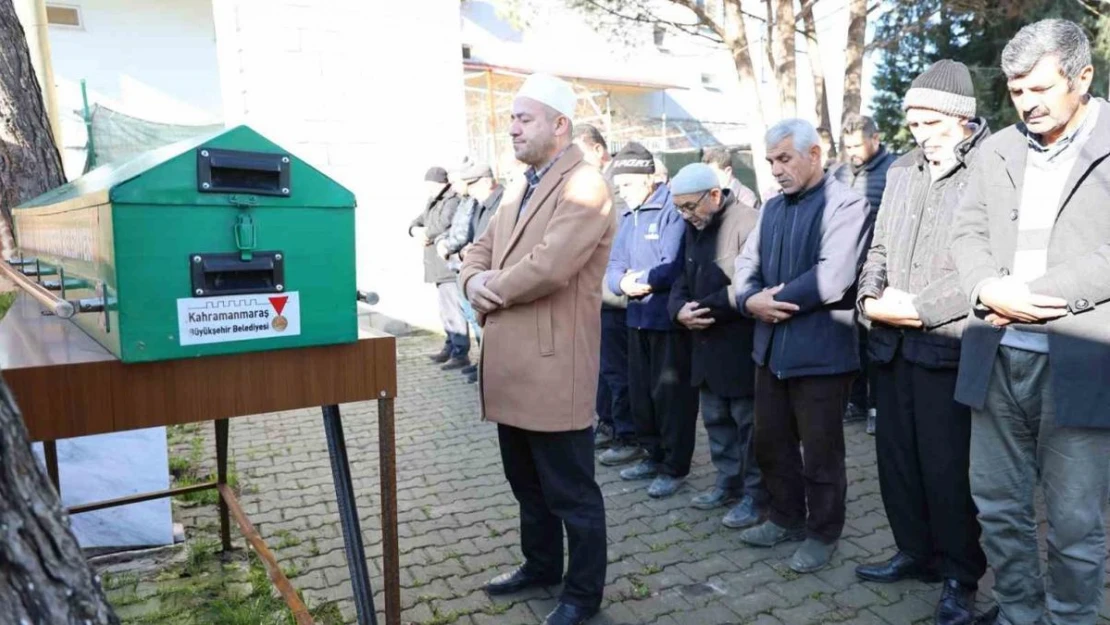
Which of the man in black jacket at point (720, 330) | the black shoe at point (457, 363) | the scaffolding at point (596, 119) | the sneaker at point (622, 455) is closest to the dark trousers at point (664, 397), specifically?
the man in black jacket at point (720, 330)

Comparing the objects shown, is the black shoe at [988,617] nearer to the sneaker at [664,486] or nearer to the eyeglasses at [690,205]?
the sneaker at [664,486]

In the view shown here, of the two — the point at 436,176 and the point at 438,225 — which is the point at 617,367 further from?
the point at 436,176

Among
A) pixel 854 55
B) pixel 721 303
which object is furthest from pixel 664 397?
pixel 854 55

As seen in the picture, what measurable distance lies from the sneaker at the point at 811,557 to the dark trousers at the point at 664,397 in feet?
3.32

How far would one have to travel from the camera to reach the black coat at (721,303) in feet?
12.1

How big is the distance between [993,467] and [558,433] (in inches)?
51.9

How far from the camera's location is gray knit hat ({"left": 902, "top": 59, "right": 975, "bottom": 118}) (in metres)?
2.59

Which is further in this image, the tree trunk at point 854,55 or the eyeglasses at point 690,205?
the tree trunk at point 854,55

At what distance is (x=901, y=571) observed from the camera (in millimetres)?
3029

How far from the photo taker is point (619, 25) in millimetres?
9961

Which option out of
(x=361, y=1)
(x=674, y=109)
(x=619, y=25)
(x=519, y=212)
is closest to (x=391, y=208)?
(x=361, y=1)

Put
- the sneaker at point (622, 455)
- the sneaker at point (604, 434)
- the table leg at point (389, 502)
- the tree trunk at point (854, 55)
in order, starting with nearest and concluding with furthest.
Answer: the table leg at point (389, 502)
the sneaker at point (622, 455)
the sneaker at point (604, 434)
the tree trunk at point (854, 55)

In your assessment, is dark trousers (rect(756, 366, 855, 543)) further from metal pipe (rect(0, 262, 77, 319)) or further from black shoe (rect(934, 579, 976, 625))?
metal pipe (rect(0, 262, 77, 319))

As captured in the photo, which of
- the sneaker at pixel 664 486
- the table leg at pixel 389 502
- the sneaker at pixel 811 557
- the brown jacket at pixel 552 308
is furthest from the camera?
the sneaker at pixel 664 486
